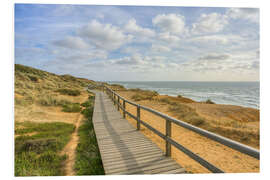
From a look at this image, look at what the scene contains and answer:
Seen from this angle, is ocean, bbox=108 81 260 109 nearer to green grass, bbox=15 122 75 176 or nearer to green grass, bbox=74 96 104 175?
green grass, bbox=74 96 104 175

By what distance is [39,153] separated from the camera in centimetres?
454

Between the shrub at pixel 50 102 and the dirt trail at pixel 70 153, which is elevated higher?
the shrub at pixel 50 102

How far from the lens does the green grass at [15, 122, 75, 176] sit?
3.67 metres

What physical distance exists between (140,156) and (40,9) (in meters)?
5.64

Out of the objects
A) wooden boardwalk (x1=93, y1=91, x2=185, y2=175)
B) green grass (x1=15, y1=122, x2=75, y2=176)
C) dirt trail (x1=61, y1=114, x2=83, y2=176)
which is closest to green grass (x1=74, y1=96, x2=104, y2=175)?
dirt trail (x1=61, y1=114, x2=83, y2=176)

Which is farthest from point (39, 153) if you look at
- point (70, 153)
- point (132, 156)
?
point (132, 156)

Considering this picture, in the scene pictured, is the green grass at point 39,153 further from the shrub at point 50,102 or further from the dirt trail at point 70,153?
the shrub at point 50,102

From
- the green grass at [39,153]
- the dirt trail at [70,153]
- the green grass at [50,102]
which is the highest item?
the green grass at [50,102]

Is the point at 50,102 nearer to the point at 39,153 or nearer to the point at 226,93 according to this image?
the point at 39,153

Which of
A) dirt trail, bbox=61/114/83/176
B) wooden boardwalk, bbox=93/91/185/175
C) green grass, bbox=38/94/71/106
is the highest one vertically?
green grass, bbox=38/94/71/106

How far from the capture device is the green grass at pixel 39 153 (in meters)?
3.67

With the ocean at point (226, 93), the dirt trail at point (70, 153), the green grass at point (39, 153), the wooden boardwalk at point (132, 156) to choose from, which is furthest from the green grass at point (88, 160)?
the ocean at point (226, 93)

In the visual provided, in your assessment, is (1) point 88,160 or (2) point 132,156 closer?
(2) point 132,156
